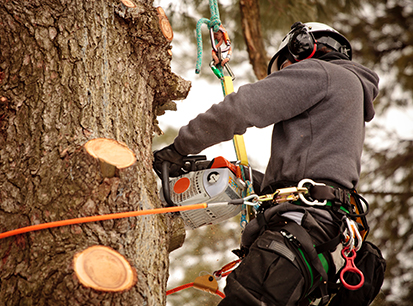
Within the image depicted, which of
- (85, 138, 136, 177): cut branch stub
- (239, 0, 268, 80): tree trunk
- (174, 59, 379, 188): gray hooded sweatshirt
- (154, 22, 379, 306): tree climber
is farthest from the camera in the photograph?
(239, 0, 268, 80): tree trunk

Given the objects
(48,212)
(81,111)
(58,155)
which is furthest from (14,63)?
(48,212)

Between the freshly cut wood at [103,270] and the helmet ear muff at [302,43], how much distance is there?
4.04 feet

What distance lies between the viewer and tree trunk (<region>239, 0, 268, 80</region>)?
3225mm

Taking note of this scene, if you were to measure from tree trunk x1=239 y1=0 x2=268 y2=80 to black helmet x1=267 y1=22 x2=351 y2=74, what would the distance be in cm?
136

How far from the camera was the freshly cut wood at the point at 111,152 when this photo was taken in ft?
3.88

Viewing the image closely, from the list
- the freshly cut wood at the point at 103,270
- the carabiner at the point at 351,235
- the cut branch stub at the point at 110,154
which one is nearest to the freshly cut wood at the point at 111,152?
the cut branch stub at the point at 110,154

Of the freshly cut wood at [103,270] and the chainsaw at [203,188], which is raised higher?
the chainsaw at [203,188]

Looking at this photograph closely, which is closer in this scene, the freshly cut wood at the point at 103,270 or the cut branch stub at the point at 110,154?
the freshly cut wood at the point at 103,270

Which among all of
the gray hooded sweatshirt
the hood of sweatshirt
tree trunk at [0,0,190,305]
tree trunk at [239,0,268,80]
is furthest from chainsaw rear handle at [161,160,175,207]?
tree trunk at [239,0,268,80]

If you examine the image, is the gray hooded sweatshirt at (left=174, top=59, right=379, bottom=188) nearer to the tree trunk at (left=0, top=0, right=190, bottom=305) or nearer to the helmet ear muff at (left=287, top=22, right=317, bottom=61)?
the helmet ear muff at (left=287, top=22, right=317, bottom=61)

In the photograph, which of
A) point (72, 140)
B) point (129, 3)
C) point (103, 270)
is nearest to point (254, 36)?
point (129, 3)

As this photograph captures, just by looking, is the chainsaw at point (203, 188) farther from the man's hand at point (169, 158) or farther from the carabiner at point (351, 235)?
the carabiner at point (351, 235)

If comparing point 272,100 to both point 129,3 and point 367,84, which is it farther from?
point 129,3

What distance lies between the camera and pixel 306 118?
5.01 ft
